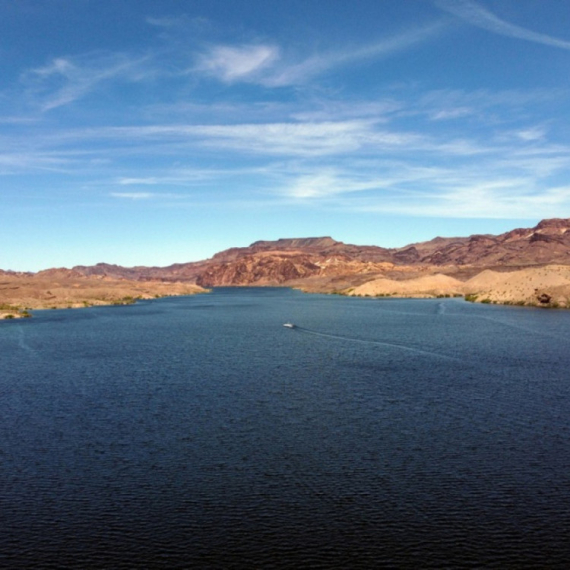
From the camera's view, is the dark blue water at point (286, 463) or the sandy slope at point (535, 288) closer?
the dark blue water at point (286, 463)

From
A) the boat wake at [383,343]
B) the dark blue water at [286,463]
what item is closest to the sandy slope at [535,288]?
the boat wake at [383,343]

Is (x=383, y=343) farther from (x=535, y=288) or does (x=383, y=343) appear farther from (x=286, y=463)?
(x=535, y=288)

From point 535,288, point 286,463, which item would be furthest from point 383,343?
point 535,288

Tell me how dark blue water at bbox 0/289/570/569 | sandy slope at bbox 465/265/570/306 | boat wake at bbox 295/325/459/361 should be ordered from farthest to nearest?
1. sandy slope at bbox 465/265/570/306
2. boat wake at bbox 295/325/459/361
3. dark blue water at bbox 0/289/570/569

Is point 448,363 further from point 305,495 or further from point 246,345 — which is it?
point 305,495

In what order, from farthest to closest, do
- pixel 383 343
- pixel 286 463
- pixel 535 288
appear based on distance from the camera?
pixel 535 288, pixel 383 343, pixel 286 463

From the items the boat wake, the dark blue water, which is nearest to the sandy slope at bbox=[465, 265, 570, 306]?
the boat wake

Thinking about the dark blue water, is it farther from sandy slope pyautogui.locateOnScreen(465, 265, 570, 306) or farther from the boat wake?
sandy slope pyautogui.locateOnScreen(465, 265, 570, 306)

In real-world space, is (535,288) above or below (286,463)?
above

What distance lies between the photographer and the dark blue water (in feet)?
62.1

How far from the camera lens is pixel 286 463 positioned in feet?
87.4

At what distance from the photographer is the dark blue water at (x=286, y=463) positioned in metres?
18.9

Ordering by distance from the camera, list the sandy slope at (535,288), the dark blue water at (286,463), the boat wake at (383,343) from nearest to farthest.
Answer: the dark blue water at (286,463) → the boat wake at (383,343) → the sandy slope at (535,288)

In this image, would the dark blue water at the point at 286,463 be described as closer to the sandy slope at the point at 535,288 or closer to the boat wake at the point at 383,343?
the boat wake at the point at 383,343
